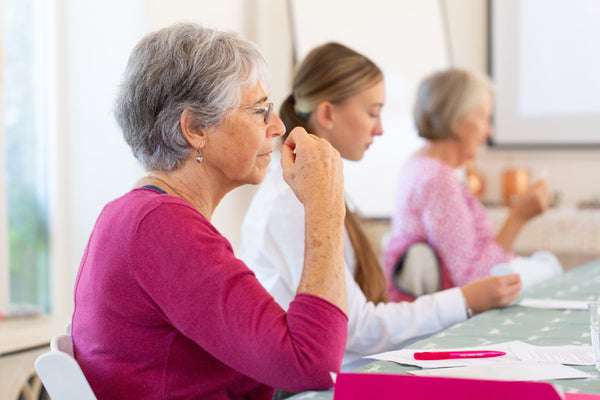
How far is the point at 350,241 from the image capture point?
1.78 meters

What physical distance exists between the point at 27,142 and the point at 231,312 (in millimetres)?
1940

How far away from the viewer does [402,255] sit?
2.37 m

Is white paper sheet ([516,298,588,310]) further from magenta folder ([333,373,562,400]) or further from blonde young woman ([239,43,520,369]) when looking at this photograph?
magenta folder ([333,373,562,400])

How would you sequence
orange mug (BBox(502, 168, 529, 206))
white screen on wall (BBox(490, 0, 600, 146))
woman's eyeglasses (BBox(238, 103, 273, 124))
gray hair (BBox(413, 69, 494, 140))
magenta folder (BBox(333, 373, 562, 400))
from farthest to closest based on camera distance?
white screen on wall (BBox(490, 0, 600, 146)) < orange mug (BBox(502, 168, 529, 206)) < gray hair (BBox(413, 69, 494, 140)) < woman's eyeglasses (BBox(238, 103, 273, 124)) < magenta folder (BBox(333, 373, 562, 400))

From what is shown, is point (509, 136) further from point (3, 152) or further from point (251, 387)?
point (251, 387)

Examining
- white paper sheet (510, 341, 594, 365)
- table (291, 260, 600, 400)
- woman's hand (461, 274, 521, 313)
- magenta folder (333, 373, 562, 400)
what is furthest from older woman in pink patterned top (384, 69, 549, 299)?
magenta folder (333, 373, 562, 400)

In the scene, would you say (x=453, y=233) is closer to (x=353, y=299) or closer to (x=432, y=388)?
(x=353, y=299)

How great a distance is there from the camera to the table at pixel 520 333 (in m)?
0.99

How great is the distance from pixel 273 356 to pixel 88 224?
1930mm

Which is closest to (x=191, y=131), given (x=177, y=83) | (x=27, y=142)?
(x=177, y=83)

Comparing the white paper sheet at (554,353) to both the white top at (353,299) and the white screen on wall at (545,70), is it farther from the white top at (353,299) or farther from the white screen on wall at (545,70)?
the white screen on wall at (545,70)

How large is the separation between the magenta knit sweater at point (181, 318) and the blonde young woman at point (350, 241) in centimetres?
55

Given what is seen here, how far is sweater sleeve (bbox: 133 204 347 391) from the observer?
946mm

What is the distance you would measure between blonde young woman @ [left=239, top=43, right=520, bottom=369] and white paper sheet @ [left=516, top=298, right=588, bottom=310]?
80 mm
